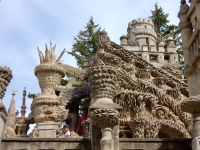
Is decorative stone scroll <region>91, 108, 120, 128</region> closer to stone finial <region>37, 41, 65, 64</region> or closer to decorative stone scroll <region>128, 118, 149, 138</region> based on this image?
decorative stone scroll <region>128, 118, 149, 138</region>

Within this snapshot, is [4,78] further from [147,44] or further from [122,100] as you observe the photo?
[147,44]

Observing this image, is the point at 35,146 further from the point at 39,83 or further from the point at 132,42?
the point at 132,42

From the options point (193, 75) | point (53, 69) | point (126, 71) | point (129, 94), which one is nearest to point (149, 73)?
point (126, 71)

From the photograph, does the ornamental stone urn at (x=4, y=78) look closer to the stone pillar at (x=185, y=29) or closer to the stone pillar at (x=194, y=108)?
the stone pillar at (x=194, y=108)

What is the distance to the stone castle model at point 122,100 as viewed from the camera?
297 inches

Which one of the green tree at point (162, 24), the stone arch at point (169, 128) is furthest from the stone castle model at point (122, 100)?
the green tree at point (162, 24)

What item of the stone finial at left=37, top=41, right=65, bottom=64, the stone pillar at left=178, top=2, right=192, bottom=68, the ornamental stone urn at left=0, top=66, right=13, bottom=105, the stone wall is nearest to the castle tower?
the stone finial at left=37, top=41, right=65, bottom=64

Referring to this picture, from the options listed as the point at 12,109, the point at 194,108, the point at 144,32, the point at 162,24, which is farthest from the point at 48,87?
the point at 162,24

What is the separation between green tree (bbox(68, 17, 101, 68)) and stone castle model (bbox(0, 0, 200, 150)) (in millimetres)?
3250

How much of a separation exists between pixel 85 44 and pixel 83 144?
17885 mm

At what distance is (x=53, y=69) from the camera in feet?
54.6

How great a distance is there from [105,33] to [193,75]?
29.2 ft

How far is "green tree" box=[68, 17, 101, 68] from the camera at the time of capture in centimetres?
2477

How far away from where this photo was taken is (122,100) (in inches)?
567
